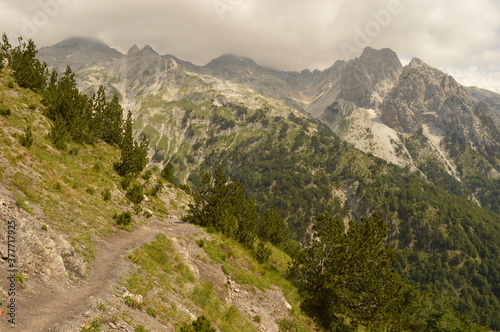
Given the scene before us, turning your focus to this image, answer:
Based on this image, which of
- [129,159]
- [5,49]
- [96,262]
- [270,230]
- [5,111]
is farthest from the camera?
[270,230]

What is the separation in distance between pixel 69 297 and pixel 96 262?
4.20m

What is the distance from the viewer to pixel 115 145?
4509 centimetres

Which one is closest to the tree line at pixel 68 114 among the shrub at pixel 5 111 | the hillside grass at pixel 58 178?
the hillside grass at pixel 58 178

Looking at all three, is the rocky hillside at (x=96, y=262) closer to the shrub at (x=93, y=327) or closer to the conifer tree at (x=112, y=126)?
the shrub at (x=93, y=327)

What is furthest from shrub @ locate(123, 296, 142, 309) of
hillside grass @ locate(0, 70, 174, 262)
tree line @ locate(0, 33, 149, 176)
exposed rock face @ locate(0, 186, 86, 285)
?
tree line @ locate(0, 33, 149, 176)

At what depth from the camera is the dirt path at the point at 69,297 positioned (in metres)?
8.81

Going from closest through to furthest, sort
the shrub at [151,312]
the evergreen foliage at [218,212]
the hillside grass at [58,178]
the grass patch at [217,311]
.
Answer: the shrub at [151,312] < the grass patch at [217,311] < the hillside grass at [58,178] < the evergreen foliage at [218,212]

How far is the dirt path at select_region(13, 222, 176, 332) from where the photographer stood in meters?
8.81

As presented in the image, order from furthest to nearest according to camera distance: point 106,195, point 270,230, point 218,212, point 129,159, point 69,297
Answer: point 270,230 → point 129,159 → point 218,212 → point 106,195 → point 69,297

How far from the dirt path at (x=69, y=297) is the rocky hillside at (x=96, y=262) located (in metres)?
0.04

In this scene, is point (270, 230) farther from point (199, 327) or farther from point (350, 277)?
point (199, 327)

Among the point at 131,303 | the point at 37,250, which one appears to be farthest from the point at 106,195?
the point at 131,303

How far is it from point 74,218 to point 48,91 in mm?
30321

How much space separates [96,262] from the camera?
600 inches
